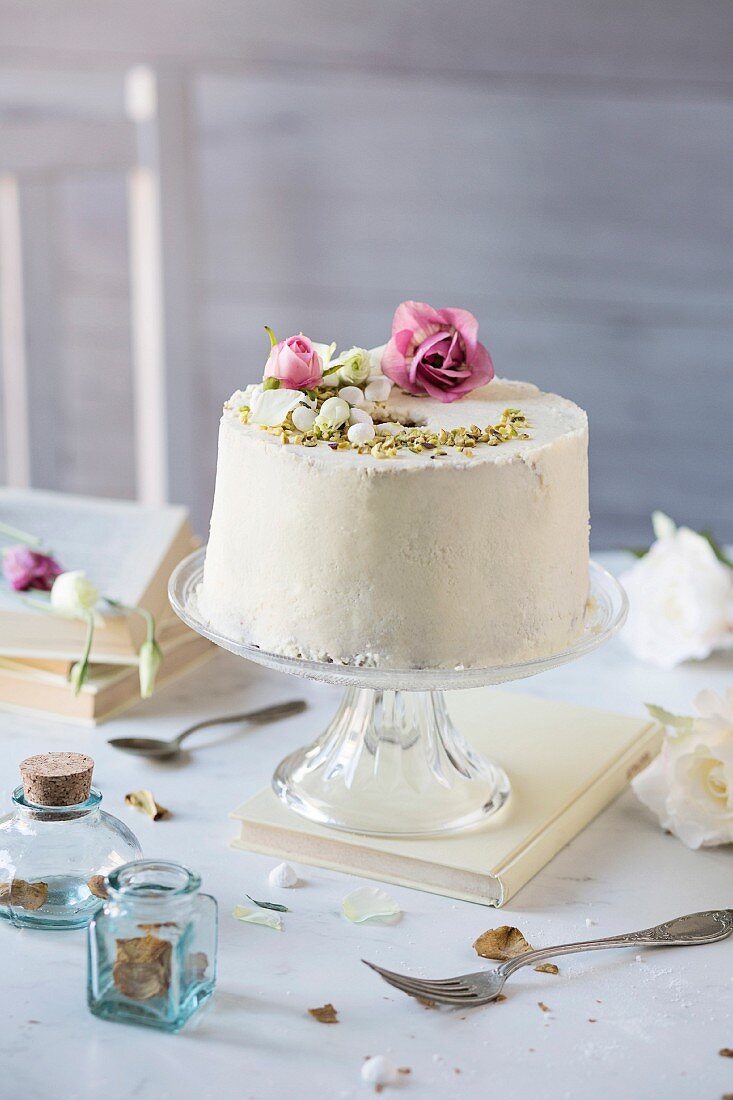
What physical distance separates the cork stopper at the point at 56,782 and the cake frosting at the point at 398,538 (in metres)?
0.18

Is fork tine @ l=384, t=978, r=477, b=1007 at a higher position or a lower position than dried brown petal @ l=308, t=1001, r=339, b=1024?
higher

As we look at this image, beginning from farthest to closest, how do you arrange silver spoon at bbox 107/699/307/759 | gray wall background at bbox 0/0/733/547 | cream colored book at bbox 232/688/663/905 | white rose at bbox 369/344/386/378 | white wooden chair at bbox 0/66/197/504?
gray wall background at bbox 0/0/733/547 → white wooden chair at bbox 0/66/197/504 → silver spoon at bbox 107/699/307/759 → white rose at bbox 369/344/386/378 → cream colored book at bbox 232/688/663/905

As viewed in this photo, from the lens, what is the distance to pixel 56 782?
0.91 m

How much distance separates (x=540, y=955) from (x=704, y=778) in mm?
245

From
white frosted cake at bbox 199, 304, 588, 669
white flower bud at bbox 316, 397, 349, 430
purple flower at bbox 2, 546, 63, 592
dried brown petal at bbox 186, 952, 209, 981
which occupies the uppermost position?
white flower bud at bbox 316, 397, 349, 430

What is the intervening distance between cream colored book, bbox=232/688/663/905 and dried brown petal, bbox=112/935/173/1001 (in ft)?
0.80

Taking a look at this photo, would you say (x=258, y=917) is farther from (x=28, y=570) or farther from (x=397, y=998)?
(x=28, y=570)

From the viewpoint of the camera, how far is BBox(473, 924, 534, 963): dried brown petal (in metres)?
0.92

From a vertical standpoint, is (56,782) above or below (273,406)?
below

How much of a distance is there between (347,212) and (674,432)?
2.79ft

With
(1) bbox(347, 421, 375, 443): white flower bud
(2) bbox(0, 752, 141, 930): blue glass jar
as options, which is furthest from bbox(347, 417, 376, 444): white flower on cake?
Result: (2) bbox(0, 752, 141, 930): blue glass jar

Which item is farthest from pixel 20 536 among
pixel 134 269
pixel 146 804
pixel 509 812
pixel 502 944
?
pixel 134 269

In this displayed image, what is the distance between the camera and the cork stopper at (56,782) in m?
0.91

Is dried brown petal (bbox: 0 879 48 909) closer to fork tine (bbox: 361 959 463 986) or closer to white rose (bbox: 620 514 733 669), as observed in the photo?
fork tine (bbox: 361 959 463 986)
